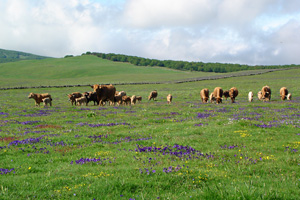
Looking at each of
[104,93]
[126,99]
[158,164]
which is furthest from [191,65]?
[158,164]

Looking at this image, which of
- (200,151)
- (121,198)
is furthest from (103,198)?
(200,151)

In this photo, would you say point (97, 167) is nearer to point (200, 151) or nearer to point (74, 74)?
point (200, 151)

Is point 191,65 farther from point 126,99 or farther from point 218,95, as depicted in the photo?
point 126,99

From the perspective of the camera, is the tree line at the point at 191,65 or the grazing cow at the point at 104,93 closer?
the grazing cow at the point at 104,93

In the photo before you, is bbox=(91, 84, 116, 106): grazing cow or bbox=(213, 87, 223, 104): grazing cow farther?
bbox=(91, 84, 116, 106): grazing cow

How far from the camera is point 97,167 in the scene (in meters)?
7.54

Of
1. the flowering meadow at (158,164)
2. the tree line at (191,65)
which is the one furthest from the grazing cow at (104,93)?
the tree line at (191,65)

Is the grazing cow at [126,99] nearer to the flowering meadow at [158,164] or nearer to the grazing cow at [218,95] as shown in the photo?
the grazing cow at [218,95]

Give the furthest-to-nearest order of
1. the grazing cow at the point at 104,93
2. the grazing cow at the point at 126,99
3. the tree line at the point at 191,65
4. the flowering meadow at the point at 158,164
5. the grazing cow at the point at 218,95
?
the tree line at the point at 191,65
the grazing cow at the point at 126,99
the grazing cow at the point at 104,93
the grazing cow at the point at 218,95
the flowering meadow at the point at 158,164

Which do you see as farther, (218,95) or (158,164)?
(218,95)

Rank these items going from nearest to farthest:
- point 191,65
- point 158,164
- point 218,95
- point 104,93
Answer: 1. point 158,164
2. point 104,93
3. point 218,95
4. point 191,65

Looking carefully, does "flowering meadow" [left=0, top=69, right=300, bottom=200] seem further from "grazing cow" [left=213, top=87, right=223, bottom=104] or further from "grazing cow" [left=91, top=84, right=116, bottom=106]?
"grazing cow" [left=91, top=84, right=116, bottom=106]

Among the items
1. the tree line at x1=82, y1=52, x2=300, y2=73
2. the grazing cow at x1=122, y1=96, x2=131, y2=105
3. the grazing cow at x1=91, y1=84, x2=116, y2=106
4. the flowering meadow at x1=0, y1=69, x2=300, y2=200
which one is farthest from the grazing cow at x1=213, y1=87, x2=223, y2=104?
the tree line at x1=82, y1=52, x2=300, y2=73

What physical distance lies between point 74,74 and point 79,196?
415ft
